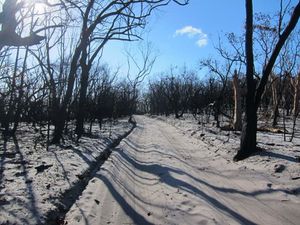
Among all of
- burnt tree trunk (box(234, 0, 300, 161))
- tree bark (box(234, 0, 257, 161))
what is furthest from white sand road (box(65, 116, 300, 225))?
tree bark (box(234, 0, 257, 161))

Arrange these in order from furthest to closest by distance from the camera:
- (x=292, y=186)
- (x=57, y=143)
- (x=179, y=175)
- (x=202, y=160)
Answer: (x=57, y=143), (x=202, y=160), (x=179, y=175), (x=292, y=186)

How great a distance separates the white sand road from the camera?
618 centimetres

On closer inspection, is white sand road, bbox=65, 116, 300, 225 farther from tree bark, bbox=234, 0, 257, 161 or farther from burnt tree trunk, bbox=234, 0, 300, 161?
tree bark, bbox=234, 0, 257, 161

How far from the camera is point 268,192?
306 inches

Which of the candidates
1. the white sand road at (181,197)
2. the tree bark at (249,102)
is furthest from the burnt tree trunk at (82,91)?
the tree bark at (249,102)

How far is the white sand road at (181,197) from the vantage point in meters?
6.18

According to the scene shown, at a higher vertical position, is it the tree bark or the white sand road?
the tree bark

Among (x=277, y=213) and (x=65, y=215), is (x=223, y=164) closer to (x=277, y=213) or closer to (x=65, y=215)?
(x=277, y=213)

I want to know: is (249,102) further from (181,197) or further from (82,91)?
(82,91)

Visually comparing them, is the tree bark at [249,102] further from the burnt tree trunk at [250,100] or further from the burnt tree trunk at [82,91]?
the burnt tree trunk at [82,91]

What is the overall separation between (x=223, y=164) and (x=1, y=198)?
671cm

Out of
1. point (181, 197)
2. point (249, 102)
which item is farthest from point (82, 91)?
point (181, 197)

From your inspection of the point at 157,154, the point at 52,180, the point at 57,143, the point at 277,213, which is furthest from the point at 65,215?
the point at 57,143

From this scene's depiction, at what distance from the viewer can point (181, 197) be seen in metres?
7.49
